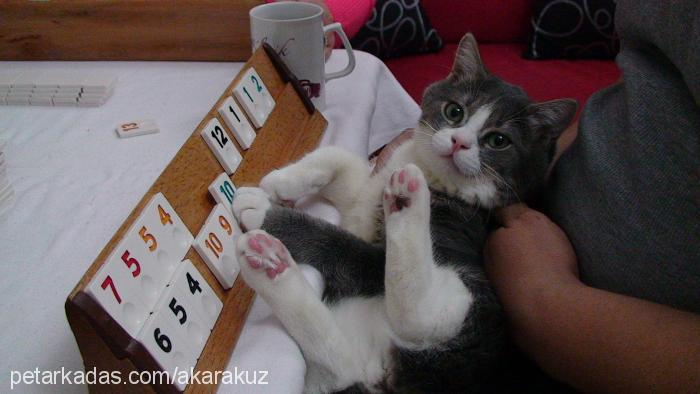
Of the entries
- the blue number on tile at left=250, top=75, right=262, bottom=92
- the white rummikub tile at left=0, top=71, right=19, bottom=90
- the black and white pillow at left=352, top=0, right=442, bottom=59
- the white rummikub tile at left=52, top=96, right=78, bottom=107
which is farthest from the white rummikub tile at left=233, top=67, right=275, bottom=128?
the black and white pillow at left=352, top=0, right=442, bottom=59

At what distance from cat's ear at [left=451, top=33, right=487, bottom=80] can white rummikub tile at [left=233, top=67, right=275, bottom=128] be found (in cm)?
38

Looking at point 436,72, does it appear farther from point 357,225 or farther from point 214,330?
point 214,330

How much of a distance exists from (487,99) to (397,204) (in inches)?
13.3

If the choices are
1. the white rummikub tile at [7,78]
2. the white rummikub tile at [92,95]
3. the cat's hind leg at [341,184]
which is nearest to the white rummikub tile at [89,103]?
the white rummikub tile at [92,95]

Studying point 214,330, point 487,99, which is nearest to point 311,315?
point 214,330

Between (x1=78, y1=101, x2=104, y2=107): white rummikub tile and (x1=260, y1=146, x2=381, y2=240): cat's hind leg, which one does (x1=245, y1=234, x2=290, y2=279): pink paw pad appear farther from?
(x1=78, y1=101, x2=104, y2=107): white rummikub tile

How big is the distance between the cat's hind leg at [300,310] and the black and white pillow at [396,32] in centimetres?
159

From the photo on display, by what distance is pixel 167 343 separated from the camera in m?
0.43

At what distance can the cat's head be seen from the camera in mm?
854

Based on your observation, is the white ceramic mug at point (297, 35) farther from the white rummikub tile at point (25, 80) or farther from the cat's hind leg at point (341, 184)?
the white rummikub tile at point (25, 80)

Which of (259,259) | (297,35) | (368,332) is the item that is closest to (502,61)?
(297,35)

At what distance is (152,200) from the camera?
49cm

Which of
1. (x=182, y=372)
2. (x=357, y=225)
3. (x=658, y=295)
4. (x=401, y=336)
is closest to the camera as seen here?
(x=182, y=372)

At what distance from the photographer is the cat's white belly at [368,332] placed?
2.15 feet
